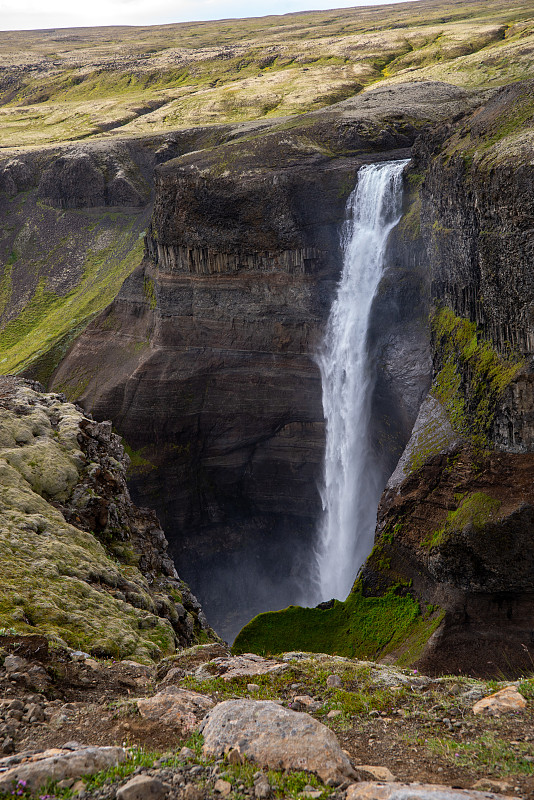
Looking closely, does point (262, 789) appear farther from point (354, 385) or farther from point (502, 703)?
point (354, 385)

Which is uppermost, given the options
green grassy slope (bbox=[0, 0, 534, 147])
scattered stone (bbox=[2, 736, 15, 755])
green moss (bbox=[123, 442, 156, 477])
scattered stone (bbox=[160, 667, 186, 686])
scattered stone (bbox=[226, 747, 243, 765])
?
green grassy slope (bbox=[0, 0, 534, 147])

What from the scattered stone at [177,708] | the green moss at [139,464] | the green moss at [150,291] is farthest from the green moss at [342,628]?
the green moss at [150,291]

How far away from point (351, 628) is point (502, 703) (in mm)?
20093

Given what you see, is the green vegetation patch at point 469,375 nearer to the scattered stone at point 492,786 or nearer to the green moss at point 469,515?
the green moss at point 469,515

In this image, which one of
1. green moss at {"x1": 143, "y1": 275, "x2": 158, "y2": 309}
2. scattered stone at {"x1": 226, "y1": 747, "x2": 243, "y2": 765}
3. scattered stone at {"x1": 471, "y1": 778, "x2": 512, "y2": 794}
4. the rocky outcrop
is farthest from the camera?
green moss at {"x1": 143, "y1": 275, "x2": 158, "y2": 309}

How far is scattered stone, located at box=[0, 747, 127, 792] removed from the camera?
8.90 m

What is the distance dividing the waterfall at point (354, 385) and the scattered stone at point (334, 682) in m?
32.5

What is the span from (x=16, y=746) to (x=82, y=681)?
11.1 ft

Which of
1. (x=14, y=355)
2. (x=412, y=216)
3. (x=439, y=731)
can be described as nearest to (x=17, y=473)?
(x=439, y=731)

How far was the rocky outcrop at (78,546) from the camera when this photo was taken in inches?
711

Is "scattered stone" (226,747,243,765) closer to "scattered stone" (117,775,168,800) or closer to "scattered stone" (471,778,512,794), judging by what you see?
"scattered stone" (117,775,168,800)

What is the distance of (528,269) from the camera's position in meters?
26.2

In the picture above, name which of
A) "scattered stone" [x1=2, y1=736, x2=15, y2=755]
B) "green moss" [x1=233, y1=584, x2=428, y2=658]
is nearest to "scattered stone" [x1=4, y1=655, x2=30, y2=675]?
"scattered stone" [x1=2, y1=736, x2=15, y2=755]

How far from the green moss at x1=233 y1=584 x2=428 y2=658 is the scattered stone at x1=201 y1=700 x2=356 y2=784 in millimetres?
19319
